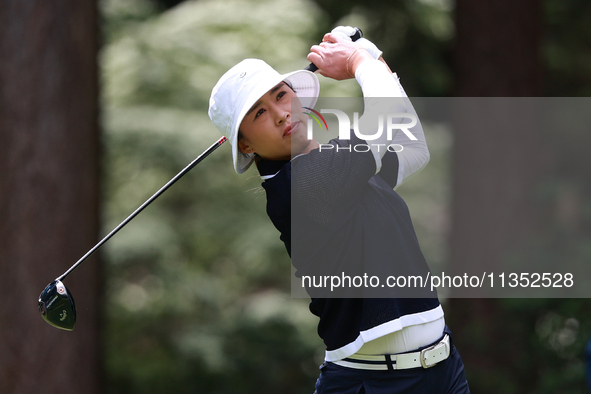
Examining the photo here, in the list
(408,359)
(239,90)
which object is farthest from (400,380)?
(239,90)

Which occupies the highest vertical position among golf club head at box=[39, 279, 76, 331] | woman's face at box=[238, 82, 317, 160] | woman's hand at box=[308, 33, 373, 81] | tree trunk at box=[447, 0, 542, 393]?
tree trunk at box=[447, 0, 542, 393]

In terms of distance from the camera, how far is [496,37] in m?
5.38

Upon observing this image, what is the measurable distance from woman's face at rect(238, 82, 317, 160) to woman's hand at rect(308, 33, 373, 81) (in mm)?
135

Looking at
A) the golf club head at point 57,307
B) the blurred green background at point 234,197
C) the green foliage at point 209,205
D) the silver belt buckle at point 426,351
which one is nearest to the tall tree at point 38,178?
the blurred green background at point 234,197

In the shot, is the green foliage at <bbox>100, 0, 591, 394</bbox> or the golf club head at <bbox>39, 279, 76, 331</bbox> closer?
the golf club head at <bbox>39, 279, 76, 331</bbox>

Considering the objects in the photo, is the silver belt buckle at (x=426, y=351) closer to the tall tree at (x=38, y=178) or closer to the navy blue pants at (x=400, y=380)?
the navy blue pants at (x=400, y=380)

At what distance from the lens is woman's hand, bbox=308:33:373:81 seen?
192cm

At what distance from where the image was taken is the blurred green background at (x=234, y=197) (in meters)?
5.43

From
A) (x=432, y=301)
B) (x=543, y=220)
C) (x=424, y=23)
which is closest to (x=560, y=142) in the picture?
(x=543, y=220)

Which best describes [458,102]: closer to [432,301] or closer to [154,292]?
[154,292]

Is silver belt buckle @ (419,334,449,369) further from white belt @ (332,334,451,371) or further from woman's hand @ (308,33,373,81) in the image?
woman's hand @ (308,33,373,81)

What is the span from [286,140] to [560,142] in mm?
5533

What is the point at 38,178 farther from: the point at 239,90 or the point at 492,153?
the point at 492,153

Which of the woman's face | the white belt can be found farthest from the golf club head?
the white belt
